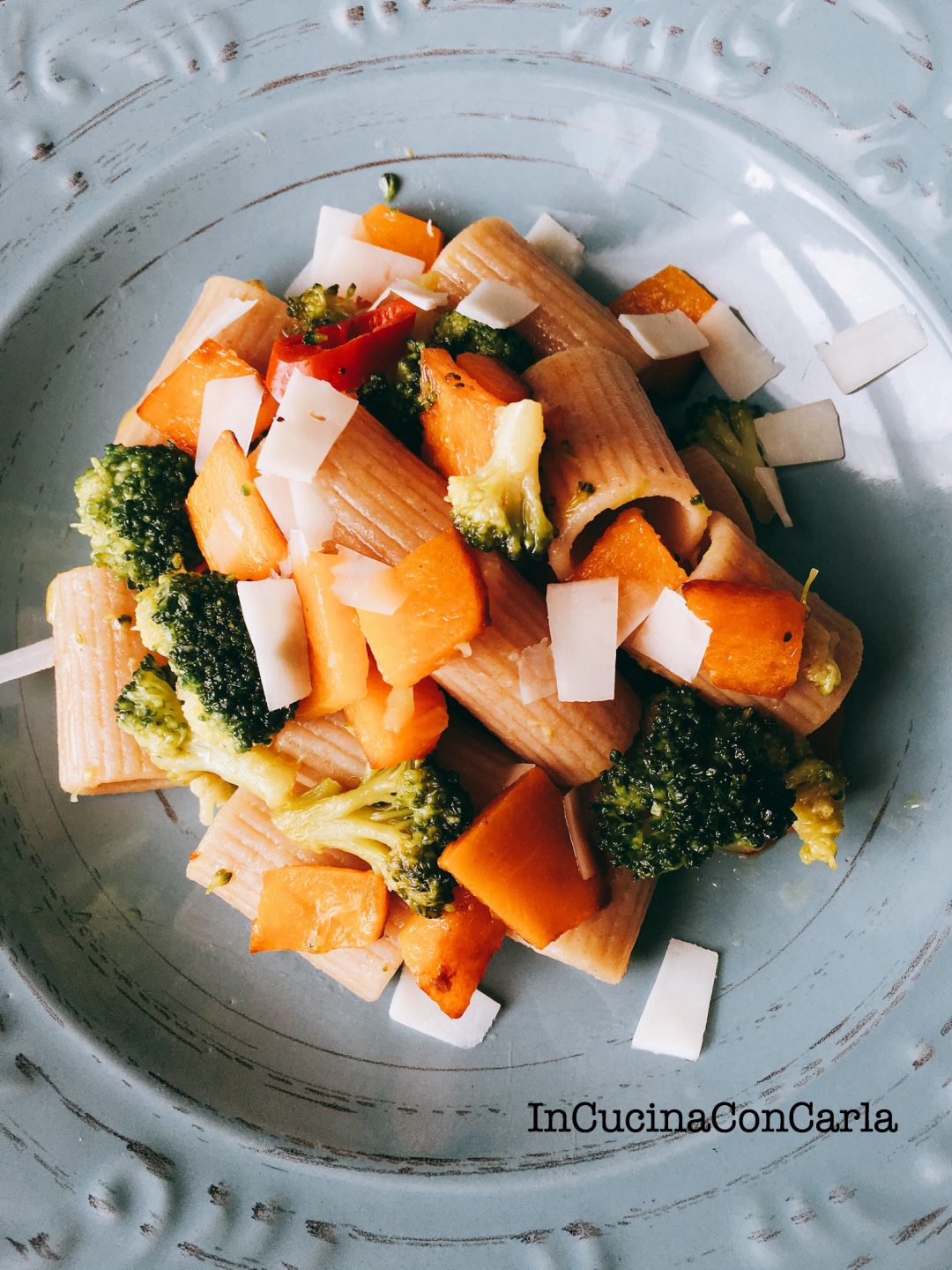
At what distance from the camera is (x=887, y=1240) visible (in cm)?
236

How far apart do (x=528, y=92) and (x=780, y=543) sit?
4.96ft

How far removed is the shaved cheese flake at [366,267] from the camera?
254 cm

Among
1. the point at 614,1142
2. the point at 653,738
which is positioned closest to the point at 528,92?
the point at 653,738

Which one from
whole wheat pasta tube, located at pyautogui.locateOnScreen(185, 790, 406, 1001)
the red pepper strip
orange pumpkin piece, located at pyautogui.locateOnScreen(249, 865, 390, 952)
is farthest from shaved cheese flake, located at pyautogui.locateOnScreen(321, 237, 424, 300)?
orange pumpkin piece, located at pyautogui.locateOnScreen(249, 865, 390, 952)

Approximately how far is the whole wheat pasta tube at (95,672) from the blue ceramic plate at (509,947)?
0.33 meters

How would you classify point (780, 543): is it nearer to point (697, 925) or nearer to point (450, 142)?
point (697, 925)

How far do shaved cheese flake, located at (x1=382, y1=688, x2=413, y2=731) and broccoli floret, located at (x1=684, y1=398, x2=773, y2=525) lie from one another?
3.63 ft

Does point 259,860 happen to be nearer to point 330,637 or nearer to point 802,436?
point 330,637

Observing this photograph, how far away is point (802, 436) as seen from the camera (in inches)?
98.9

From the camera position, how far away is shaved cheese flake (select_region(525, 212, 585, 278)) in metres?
2.62

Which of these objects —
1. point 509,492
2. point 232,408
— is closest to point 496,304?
point 509,492

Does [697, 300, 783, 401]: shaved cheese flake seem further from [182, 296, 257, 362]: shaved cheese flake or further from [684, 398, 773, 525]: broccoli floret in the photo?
[182, 296, 257, 362]: shaved cheese flake

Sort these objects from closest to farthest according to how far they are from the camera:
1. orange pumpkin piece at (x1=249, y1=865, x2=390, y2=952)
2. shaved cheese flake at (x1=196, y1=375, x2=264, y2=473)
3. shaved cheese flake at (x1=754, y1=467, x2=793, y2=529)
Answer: shaved cheese flake at (x1=196, y1=375, x2=264, y2=473) < orange pumpkin piece at (x1=249, y1=865, x2=390, y2=952) < shaved cheese flake at (x1=754, y1=467, x2=793, y2=529)

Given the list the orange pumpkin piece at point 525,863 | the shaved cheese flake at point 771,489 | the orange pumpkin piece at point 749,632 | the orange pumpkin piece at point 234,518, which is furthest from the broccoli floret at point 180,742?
the shaved cheese flake at point 771,489
